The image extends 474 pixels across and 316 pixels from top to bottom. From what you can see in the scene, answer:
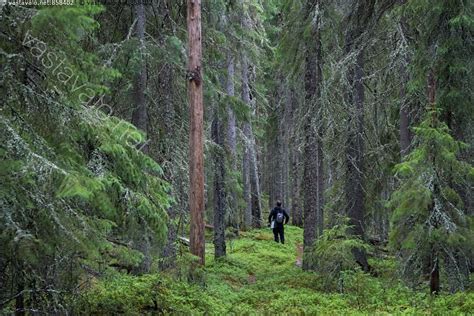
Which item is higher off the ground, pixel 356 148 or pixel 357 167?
pixel 356 148

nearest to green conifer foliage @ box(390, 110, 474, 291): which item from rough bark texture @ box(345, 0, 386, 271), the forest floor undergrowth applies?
the forest floor undergrowth

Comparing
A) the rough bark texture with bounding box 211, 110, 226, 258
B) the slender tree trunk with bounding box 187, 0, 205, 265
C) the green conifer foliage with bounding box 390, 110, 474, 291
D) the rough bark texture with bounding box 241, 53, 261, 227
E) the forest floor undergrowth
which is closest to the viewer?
the forest floor undergrowth

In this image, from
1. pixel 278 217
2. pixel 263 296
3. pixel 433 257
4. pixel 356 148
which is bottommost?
pixel 263 296

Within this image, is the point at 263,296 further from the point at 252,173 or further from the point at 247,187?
the point at 252,173

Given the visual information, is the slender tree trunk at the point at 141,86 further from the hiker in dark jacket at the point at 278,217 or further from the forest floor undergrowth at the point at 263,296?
the hiker in dark jacket at the point at 278,217

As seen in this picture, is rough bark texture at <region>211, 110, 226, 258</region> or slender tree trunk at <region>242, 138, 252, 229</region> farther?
slender tree trunk at <region>242, 138, 252, 229</region>

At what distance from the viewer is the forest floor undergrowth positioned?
658 centimetres

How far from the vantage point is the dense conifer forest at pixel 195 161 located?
458cm

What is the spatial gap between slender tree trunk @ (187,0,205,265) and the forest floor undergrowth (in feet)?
5.11

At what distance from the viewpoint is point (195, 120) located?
10609 mm

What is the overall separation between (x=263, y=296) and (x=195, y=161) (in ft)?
10.7

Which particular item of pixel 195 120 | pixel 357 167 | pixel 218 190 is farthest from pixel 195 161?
pixel 357 167

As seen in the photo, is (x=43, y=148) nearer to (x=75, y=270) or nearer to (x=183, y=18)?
(x=75, y=270)

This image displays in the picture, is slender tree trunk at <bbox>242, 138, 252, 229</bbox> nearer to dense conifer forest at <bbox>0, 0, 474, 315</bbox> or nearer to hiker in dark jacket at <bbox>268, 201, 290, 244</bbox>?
hiker in dark jacket at <bbox>268, 201, 290, 244</bbox>
